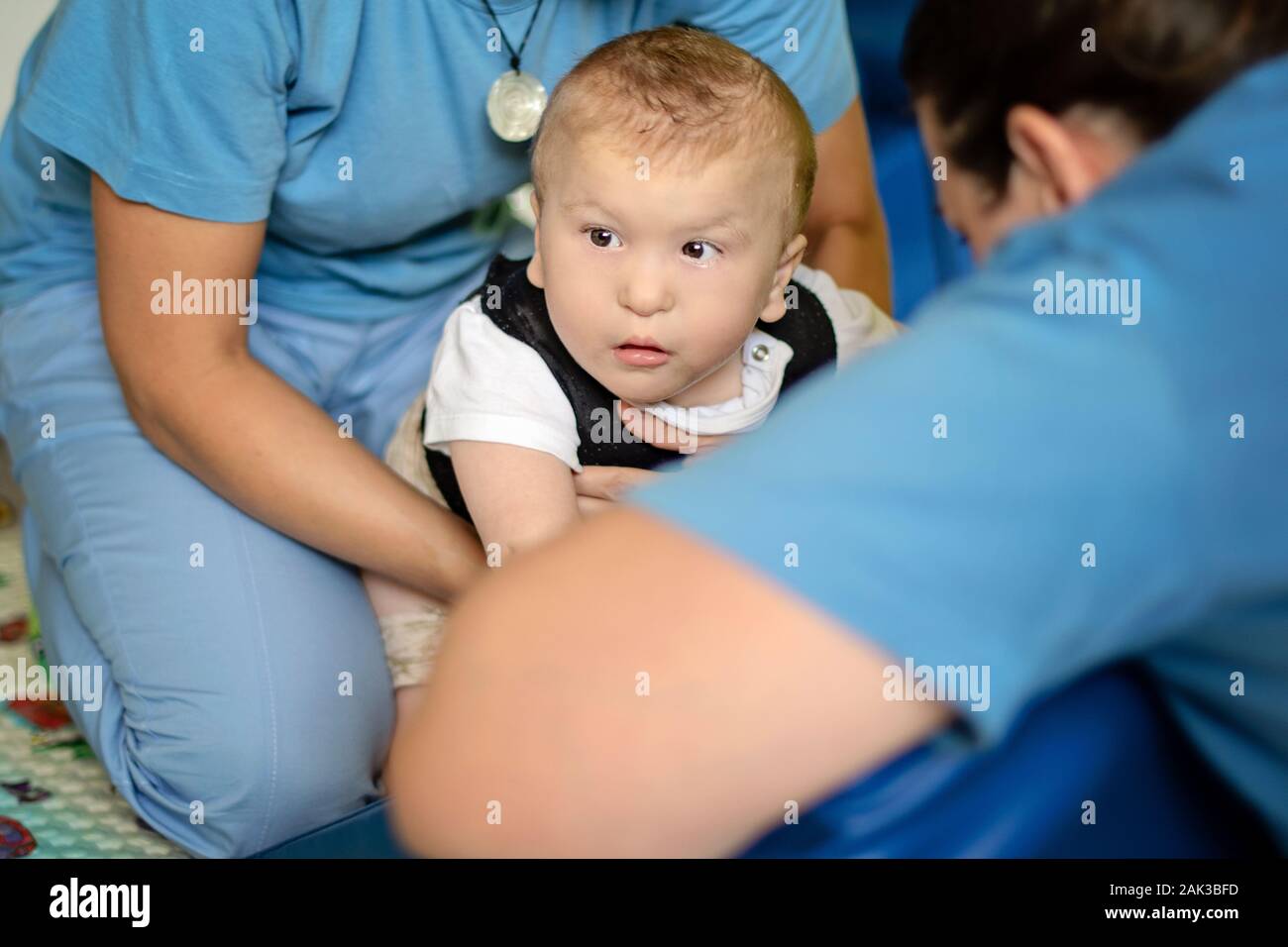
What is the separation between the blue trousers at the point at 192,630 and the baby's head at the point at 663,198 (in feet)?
1.08

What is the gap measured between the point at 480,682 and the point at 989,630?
234 millimetres

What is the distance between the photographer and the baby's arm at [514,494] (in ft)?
3.90

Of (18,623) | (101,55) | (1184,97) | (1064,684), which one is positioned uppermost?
(101,55)

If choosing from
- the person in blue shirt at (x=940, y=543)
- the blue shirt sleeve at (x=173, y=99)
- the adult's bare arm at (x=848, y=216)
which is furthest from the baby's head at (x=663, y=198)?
the person in blue shirt at (x=940, y=543)

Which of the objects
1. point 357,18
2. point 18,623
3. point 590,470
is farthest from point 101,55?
point 18,623

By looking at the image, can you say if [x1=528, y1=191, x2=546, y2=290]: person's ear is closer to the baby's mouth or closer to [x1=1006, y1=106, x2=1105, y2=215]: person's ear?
the baby's mouth

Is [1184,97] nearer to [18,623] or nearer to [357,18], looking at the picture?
[357,18]

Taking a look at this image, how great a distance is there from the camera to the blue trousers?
129 cm

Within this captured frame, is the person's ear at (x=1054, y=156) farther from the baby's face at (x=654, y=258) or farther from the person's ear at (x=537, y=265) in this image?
the person's ear at (x=537, y=265)

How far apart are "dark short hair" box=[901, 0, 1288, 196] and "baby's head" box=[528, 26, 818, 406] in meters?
0.33

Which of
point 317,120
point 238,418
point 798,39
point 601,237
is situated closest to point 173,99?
point 317,120

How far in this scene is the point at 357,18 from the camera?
1.22 metres

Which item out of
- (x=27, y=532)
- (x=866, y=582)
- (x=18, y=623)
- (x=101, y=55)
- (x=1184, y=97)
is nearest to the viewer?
(x=866, y=582)
